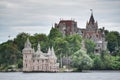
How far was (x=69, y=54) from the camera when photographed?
7126 inches

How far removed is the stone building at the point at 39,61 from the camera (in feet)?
557

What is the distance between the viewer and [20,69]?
175 m

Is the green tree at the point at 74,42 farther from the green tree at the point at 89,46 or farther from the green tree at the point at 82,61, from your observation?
the green tree at the point at 82,61

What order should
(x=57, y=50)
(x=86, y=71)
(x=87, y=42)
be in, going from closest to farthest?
(x=86, y=71) < (x=57, y=50) < (x=87, y=42)

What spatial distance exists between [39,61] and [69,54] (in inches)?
453

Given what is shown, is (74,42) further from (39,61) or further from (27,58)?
(27,58)

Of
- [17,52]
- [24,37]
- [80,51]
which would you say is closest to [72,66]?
[80,51]

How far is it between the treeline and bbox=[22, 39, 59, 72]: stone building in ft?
13.9

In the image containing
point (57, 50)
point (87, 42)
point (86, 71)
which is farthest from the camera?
point (87, 42)

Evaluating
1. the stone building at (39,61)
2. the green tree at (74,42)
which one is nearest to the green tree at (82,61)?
the stone building at (39,61)

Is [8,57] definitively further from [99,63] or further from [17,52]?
[99,63]

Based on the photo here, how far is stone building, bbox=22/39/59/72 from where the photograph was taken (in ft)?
557

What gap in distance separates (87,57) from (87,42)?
24066mm

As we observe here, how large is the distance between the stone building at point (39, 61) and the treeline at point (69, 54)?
167 inches
